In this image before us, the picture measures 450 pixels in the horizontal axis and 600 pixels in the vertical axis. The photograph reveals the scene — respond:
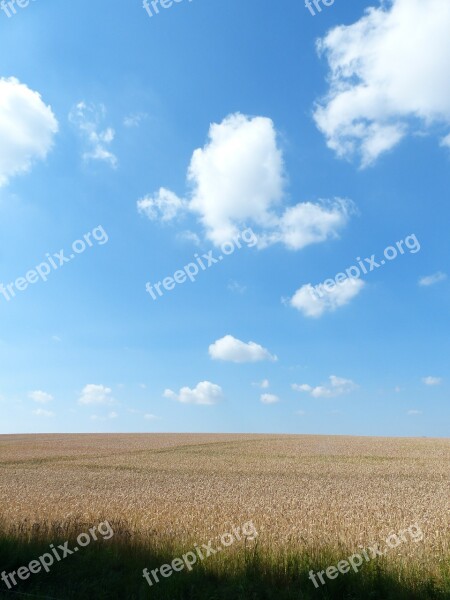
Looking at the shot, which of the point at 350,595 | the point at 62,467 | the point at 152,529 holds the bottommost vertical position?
the point at 350,595

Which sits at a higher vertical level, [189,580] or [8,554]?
[8,554]

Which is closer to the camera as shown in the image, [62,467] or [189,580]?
[189,580]

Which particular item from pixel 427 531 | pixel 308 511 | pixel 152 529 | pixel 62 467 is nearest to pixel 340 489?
pixel 308 511

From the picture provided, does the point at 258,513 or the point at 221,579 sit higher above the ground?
the point at 258,513

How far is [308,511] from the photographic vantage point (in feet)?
41.7

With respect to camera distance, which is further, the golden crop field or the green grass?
the golden crop field

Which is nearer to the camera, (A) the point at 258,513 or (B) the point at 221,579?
(B) the point at 221,579

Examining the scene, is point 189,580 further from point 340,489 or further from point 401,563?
point 340,489

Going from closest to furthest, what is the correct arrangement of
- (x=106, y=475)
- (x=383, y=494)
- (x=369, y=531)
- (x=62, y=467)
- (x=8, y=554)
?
(x=8, y=554) → (x=369, y=531) → (x=383, y=494) → (x=106, y=475) → (x=62, y=467)

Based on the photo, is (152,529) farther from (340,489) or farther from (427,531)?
(340,489)

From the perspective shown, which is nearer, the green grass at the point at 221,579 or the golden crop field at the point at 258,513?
the green grass at the point at 221,579

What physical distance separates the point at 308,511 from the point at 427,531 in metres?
3.42

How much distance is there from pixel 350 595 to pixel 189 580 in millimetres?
2425

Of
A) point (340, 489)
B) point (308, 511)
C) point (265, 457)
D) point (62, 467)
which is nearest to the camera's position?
point (308, 511)
